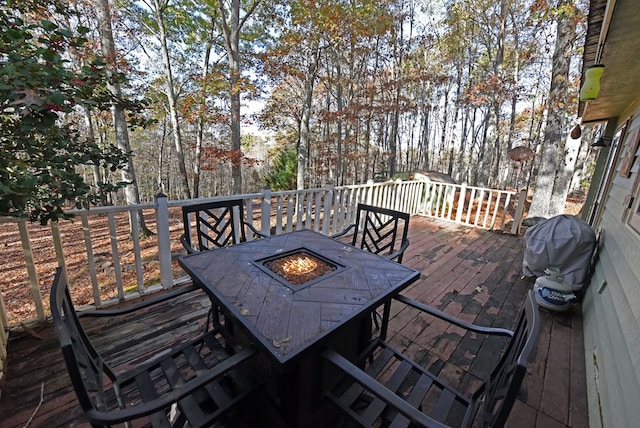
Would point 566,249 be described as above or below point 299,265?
below

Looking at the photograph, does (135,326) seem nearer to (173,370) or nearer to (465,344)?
(173,370)

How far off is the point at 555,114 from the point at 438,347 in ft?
20.2

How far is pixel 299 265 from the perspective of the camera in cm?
170

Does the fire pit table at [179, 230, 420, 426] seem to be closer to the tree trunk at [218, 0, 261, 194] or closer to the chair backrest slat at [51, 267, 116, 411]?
the chair backrest slat at [51, 267, 116, 411]

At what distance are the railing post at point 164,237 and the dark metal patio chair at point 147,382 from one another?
1.19 m

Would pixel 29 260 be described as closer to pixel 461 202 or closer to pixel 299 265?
pixel 299 265

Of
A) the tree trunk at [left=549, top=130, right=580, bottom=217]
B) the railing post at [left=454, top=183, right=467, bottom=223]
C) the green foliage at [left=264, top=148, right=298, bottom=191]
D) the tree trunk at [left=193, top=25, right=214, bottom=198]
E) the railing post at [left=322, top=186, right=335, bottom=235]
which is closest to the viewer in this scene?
the railing post at [left=322, top=186, right=335, bottom=235]

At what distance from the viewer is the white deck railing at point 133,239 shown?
2.25 m

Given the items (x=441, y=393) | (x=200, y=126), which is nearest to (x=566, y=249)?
(x=441, y=393)

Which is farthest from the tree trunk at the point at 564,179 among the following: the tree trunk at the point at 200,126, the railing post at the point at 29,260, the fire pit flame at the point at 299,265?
the tree trunk at the point at 200,126

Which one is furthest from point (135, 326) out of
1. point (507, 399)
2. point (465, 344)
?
point (465, 344)

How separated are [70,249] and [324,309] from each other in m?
7.21

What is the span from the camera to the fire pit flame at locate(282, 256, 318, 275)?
1.62 meters

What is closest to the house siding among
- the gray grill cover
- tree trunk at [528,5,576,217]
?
the gray grill cover
